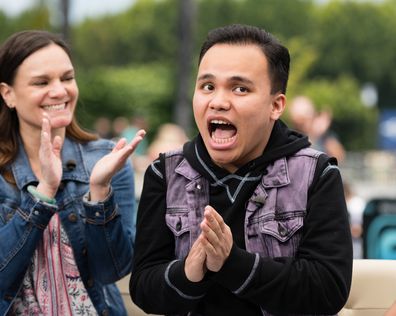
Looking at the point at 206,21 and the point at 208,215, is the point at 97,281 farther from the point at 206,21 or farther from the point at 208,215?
the point at 206,21

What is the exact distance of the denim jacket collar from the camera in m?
3.27

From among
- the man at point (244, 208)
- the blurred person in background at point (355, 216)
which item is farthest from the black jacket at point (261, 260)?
the blurred person in background at point (355, 216)

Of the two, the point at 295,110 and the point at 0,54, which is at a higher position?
the point at 295,110

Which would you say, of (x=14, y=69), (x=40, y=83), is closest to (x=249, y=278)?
(x=40, y=83)

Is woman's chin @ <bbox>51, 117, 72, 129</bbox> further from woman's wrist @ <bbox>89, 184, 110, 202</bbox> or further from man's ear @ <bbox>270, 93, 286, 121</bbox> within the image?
man's ear @ <bbox>270, 93, 286, 121</bbox>

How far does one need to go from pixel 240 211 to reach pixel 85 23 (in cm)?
7445

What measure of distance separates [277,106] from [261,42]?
19cm

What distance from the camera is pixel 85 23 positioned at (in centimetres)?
7562

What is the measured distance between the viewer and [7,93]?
3.39m

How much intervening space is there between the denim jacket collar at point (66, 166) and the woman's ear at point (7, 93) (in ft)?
0.48

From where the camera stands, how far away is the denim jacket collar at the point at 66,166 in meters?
3.27

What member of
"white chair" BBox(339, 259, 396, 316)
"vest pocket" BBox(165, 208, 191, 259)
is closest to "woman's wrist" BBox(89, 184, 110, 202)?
"vest pocket" BBox(165, 208, 191, 259)

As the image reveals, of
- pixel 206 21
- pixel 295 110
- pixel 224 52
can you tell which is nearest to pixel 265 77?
pixel 224 52

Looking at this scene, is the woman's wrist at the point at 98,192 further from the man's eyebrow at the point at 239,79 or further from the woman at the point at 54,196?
the man's eyebrow at the point at 239,79
